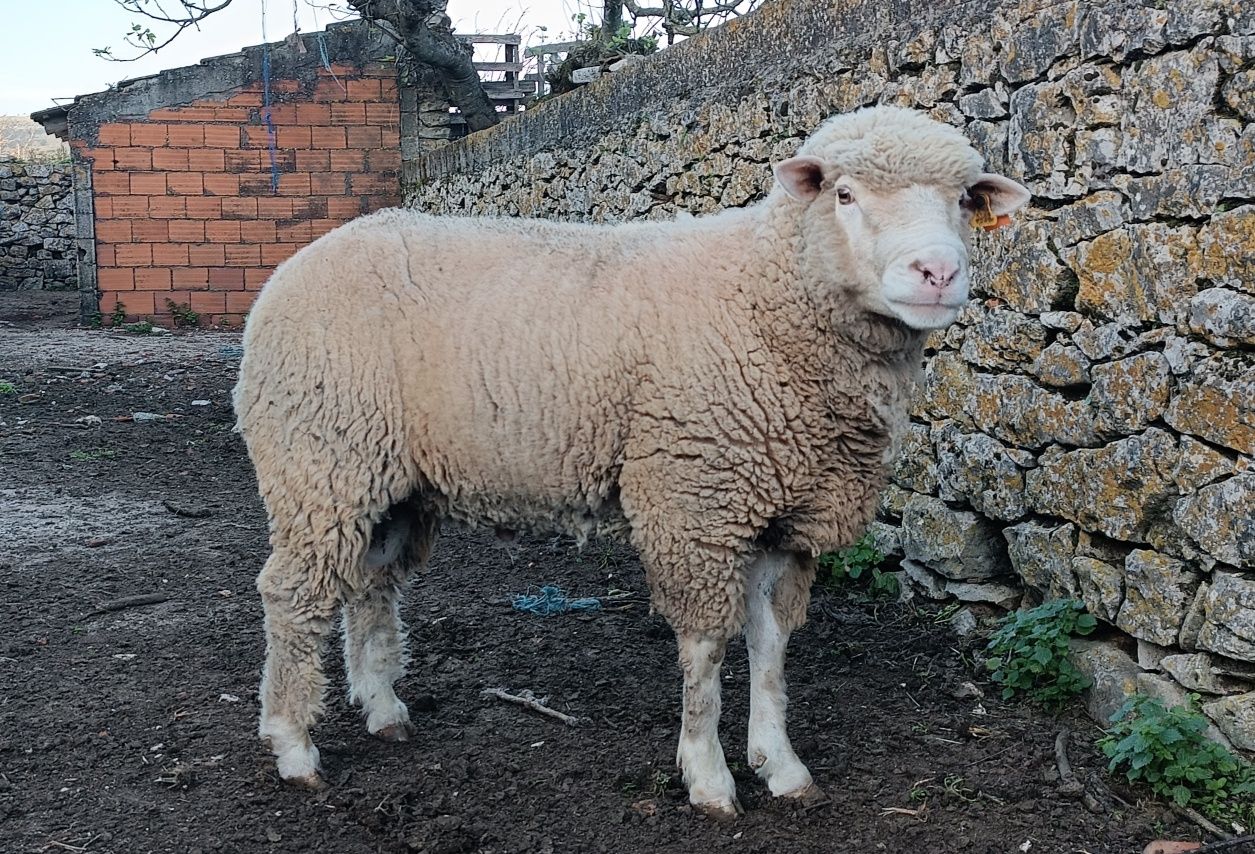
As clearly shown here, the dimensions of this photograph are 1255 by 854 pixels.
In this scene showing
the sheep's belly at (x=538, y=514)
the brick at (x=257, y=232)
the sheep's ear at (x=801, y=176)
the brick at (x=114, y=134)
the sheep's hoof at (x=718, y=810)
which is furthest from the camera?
the brick at (x=257, y=232)

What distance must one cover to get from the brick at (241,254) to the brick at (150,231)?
2.18 ft

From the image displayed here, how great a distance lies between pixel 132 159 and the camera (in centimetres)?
1284

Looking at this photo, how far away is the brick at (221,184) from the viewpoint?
12.9 metres

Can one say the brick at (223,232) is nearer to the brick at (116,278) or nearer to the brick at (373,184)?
the brick at (116,278)

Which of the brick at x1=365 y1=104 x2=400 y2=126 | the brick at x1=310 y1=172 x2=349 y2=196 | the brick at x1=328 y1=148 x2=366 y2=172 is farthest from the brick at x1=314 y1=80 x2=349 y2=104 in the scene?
the brick at x1=310 y1=172 x2=349 y2=196

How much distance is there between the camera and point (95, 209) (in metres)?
12.7

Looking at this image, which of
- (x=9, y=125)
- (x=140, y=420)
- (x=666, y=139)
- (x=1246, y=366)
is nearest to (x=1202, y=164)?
(x=1246, y=366)

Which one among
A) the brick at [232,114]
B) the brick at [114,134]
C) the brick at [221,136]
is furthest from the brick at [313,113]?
the brick at [114,134]

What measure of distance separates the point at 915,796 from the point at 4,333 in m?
12.3

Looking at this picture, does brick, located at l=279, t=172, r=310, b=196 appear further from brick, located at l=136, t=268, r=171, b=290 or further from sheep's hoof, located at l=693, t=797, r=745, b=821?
sheep's hoof, located at l=693, t=797, r=745, b=821

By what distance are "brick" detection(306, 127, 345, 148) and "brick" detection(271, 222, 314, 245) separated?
0.92 meters

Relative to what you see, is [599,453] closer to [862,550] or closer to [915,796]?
[915,796]

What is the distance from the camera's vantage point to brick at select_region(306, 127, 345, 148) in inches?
519

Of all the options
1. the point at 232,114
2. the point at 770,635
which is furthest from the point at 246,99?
the point at 770,635
